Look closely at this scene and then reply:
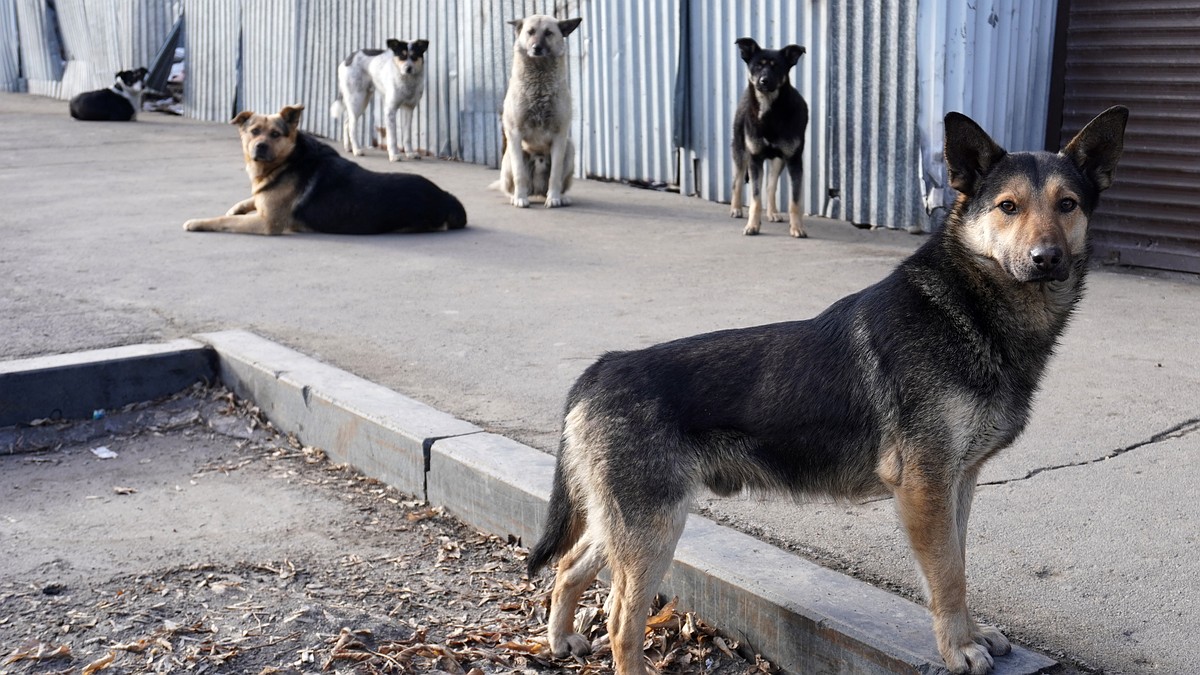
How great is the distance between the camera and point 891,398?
3.21 metres

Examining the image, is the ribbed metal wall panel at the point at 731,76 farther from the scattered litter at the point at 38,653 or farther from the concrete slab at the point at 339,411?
the scattered litter at the point at 38,653

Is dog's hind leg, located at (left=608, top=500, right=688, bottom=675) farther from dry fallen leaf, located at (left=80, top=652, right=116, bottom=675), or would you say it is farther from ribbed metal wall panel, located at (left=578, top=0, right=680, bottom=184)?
ribbed metal wall panel, located at (left=578, top=0, right=680, bottom=184)

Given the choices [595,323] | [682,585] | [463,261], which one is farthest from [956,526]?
[463,261]

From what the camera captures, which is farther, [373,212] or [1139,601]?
[373,212]

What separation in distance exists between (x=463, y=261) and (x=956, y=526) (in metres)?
6.40

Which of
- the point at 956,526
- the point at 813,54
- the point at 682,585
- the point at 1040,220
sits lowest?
the point at 682,585

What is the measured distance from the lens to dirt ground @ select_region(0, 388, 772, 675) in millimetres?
3605

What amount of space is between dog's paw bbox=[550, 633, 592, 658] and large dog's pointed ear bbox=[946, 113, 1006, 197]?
182cm

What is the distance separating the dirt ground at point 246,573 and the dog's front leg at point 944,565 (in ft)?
2.18

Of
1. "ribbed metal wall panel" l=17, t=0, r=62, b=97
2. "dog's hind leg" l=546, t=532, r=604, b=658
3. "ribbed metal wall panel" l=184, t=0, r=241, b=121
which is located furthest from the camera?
"ribbed metal wall panel" l=17, t=0, r=62, b=97

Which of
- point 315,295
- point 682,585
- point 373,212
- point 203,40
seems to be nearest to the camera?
point 682,585

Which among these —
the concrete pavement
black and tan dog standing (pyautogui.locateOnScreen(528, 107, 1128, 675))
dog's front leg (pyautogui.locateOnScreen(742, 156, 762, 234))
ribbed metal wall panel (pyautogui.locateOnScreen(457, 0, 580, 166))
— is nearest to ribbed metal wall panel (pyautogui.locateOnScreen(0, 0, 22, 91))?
the concrete pavement

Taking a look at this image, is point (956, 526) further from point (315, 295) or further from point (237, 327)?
Result: point (315, 295)

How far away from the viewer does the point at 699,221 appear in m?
10.9
